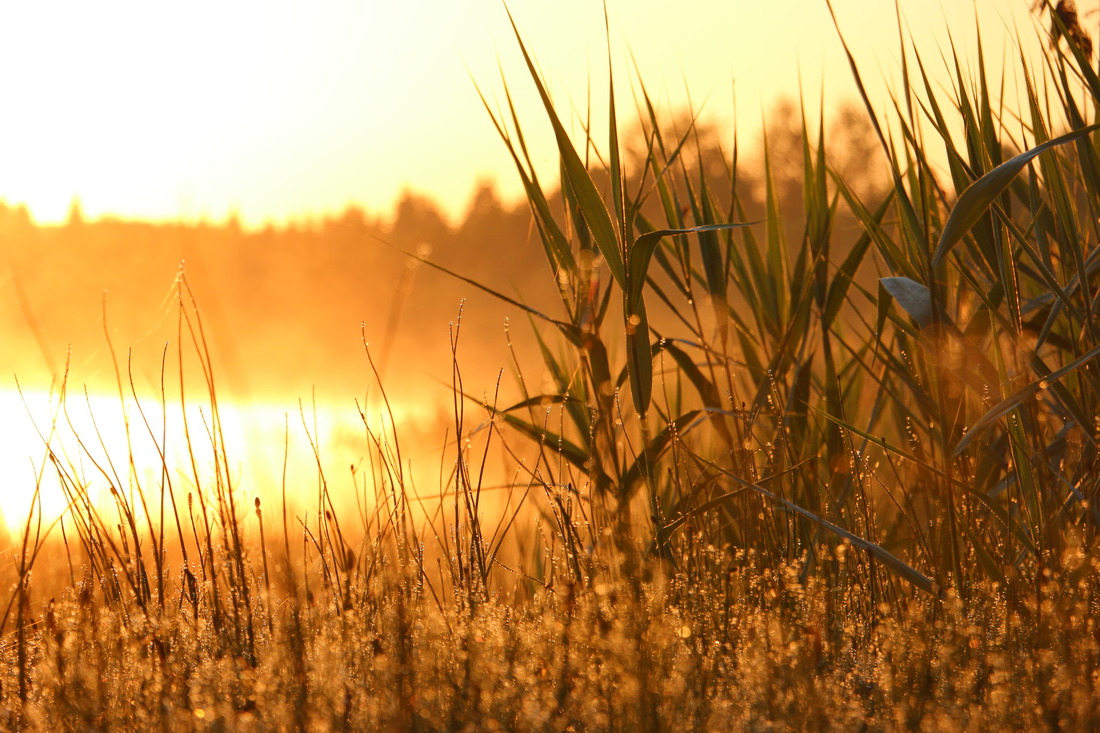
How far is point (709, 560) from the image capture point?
5.27 ft

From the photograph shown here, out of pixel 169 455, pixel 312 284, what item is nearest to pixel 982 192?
pixel 169 455

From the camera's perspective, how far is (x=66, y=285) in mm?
24844

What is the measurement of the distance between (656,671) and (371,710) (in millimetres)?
335

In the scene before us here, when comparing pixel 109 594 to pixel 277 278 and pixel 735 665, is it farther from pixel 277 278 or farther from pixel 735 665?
pixel 277 278

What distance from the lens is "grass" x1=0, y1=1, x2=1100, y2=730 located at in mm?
1136

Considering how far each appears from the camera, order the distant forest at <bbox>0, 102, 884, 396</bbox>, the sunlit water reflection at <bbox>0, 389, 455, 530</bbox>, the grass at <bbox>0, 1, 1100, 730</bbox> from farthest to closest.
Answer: the distant forest at <bbox>0, 102, 884, 396</bbox>, the sunlit water reflection at <bbox>0, 389, 455, 530</bbox>, the grass at <bbox>0, 1, 1100, 730</bbox>

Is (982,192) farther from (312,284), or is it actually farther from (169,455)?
(312,284)

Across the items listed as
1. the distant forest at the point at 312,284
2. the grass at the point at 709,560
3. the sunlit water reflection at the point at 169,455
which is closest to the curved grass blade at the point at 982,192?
the grass at the point at 709,560

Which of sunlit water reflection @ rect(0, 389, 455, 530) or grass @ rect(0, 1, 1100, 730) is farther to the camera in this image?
sunlit water reflection @ rect(0, 389, 455, 530)

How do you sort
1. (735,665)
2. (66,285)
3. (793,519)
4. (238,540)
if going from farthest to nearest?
(66,285) < (793,519) < (238,540) < (735,665)

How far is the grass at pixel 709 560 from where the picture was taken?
1136mm

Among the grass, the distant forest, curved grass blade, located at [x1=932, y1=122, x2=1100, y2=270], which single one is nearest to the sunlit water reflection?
the grass

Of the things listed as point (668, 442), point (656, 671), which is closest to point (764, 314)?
point (668, 442)

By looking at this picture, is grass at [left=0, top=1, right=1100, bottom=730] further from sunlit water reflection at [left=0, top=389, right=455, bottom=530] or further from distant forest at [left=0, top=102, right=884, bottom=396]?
distant forest at [left=0, top=102, right=884, bottom=396]
